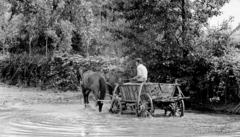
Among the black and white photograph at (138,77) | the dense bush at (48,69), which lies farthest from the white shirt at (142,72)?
the dense bush at (48,69)

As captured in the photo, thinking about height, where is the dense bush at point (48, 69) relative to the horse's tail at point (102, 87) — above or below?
above

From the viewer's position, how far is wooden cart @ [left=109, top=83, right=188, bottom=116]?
45.5ft

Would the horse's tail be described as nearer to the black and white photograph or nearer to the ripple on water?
the black and white photograph

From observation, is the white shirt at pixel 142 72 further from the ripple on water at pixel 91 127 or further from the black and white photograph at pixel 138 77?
the ripple on water at pixel 91 127

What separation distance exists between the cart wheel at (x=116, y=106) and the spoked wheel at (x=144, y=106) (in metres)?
1.09

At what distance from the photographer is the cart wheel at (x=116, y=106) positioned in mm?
14992

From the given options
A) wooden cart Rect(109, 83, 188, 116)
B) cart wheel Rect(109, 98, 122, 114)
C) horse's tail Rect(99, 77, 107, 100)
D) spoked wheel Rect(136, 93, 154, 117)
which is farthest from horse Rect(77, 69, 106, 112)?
spoked wheel Rect(136, 93, 154, 117)

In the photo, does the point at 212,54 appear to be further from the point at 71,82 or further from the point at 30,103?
the point at 71,82

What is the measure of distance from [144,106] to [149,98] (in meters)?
0.37

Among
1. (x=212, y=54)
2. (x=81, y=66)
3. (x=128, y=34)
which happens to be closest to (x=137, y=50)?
(x=128, y=34)

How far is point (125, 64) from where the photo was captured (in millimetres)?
20281

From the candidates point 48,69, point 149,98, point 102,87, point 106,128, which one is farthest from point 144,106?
point 48,69

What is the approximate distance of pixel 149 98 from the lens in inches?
538

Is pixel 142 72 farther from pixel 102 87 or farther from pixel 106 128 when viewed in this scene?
pixel 106 128
